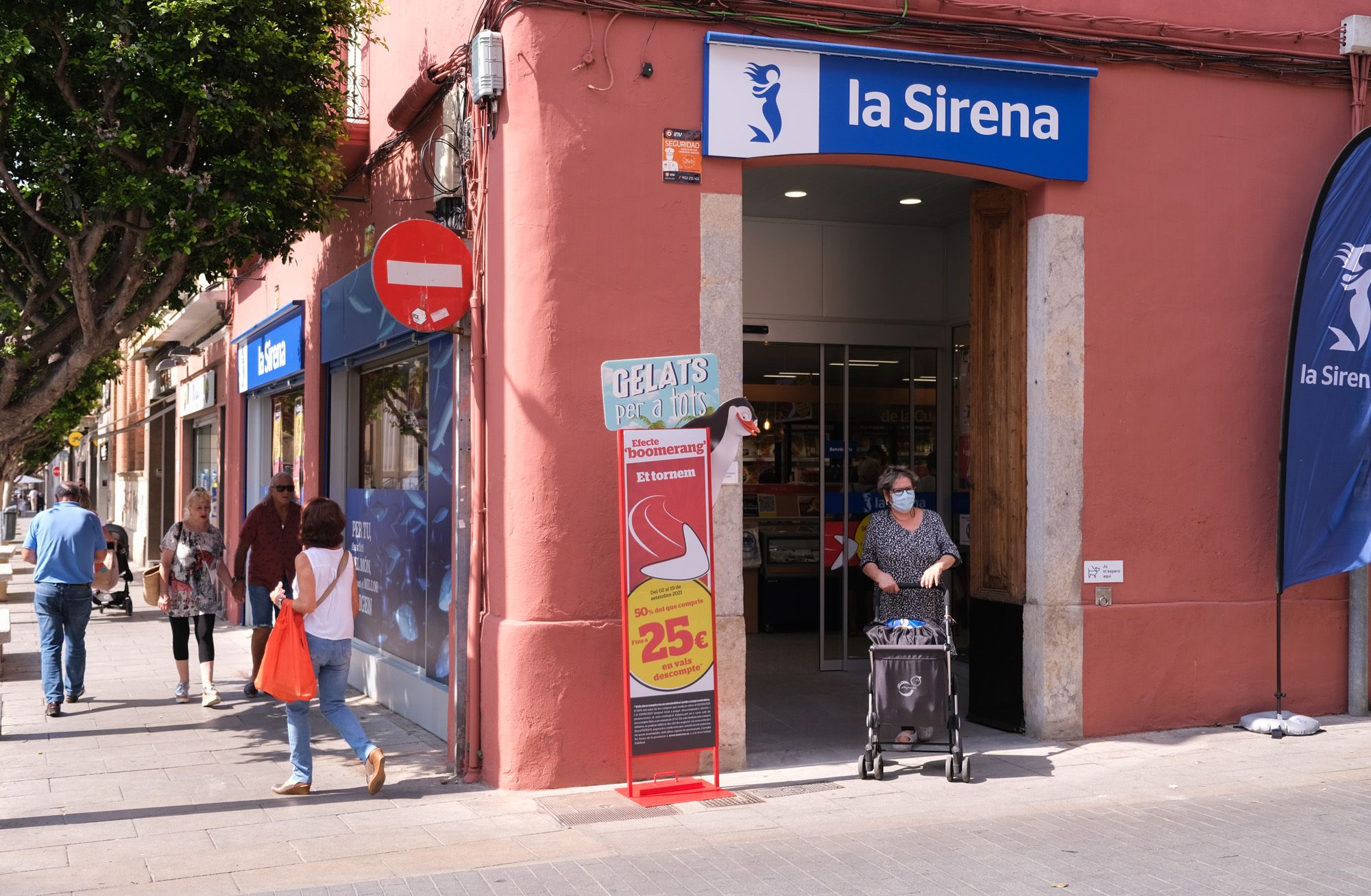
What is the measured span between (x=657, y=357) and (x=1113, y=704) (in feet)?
12.8

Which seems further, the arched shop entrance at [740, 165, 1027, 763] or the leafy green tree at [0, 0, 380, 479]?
the arched shop entrance at [740, 165, 1027, 763]

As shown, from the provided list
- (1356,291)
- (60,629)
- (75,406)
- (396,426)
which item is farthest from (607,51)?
(75,406)

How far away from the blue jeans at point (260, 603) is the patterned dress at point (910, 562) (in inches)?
202

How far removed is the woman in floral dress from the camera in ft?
33.4

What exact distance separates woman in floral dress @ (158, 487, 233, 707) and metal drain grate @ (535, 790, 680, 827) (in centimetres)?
446

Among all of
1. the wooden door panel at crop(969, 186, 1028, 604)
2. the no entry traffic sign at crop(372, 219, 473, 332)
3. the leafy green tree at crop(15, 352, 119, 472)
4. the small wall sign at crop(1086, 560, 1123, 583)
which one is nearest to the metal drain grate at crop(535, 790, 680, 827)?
the no entry traffic sign at crop(372, 219, 473, 332)

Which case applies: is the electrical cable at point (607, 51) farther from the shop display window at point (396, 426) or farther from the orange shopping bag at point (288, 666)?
the orange shopping bag at point (288, 666)

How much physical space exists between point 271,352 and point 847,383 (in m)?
6.37

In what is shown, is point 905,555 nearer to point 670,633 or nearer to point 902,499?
point 902,499

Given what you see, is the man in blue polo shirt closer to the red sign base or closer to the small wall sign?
the red sign base

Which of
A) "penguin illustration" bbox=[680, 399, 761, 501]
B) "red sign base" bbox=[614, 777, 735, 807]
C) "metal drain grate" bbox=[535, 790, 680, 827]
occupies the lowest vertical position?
"metal drain grate" bbox=[535, 790, 680, 827]

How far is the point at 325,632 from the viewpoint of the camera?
710 cm

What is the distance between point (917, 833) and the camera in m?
6.17

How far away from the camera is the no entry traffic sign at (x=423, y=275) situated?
736 centimetres
